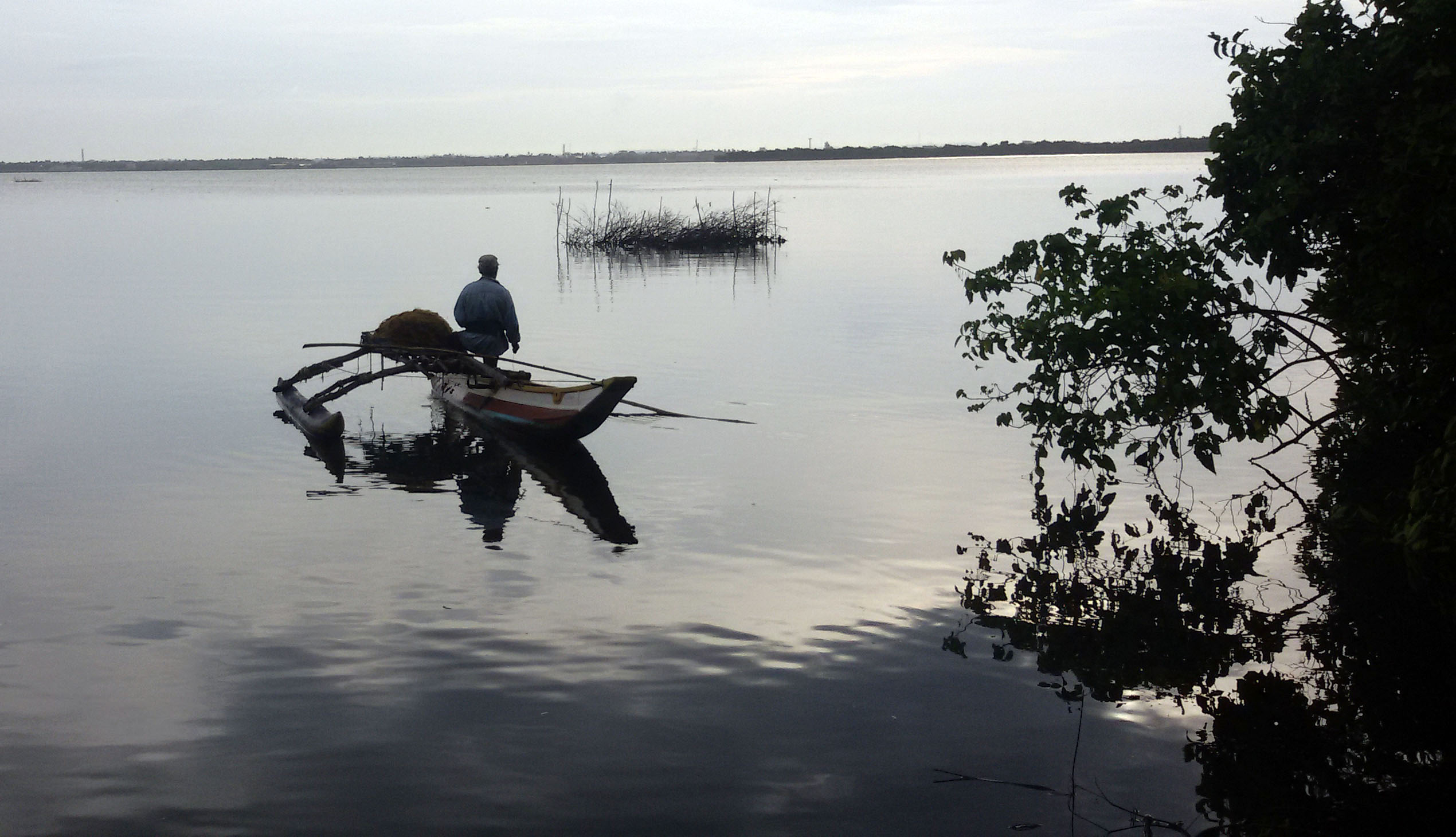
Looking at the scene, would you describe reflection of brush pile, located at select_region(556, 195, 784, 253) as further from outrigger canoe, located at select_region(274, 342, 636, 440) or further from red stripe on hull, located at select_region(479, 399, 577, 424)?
red stripe on hull, located at select_region(479, 399, 577, 424)

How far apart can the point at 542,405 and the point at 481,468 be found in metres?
1.25

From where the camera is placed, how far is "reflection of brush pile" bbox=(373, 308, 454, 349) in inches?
689

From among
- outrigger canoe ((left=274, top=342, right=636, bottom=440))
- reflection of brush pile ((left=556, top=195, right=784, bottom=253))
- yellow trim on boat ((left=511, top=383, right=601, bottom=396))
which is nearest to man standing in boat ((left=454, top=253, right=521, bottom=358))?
outrigger canoe ((left=274, top=342, right=636, bottom=440))

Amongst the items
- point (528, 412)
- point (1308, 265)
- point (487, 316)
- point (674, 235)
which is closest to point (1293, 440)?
point (1308, 265)

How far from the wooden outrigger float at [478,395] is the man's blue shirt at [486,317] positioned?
0.90ft

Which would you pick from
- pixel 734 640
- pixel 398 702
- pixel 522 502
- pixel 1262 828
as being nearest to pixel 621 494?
pixel 522 502

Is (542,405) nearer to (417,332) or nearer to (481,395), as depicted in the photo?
(481,395)

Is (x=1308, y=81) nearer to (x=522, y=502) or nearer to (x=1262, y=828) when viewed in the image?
(x=1262, y=828)

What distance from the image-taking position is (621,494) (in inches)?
527

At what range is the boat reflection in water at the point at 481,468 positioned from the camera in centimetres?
A: 1245

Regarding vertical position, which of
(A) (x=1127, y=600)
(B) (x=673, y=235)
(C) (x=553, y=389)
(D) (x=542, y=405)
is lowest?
(A) (x=1127, y=600)

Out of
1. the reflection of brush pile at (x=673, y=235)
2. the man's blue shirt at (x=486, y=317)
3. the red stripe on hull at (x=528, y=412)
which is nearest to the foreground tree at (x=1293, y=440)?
the red stripe on hull at (x=528, y=412)

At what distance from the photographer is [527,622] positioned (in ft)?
29.6

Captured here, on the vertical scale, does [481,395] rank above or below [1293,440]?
below
